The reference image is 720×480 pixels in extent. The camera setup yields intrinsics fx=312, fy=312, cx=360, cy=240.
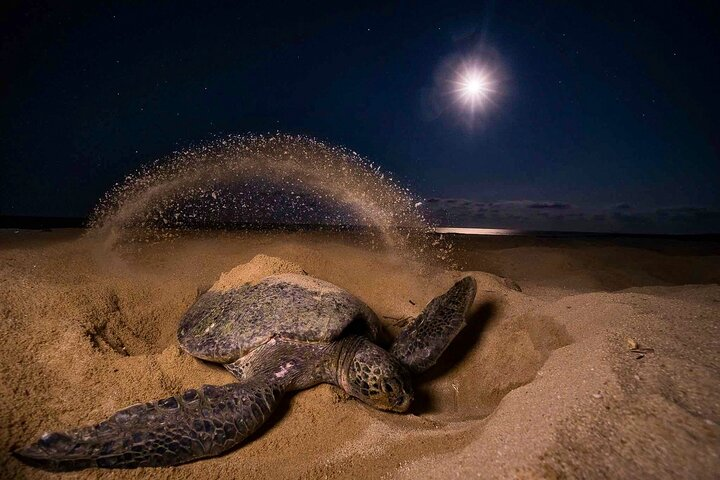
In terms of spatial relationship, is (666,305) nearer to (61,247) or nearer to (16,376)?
(16,376)

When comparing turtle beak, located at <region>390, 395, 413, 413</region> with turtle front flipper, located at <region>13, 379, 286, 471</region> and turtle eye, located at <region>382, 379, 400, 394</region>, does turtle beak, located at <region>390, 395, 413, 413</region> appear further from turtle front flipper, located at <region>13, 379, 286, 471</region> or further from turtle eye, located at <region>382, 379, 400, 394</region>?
turtle front flipper, located at <region>13, 379, 286, 471</region>

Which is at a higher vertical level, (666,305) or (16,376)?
(666,305)

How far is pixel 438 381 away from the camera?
3.15m

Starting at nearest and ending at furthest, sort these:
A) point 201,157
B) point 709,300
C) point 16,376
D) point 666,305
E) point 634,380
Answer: point 634,380, point 16,376, point 666,305, point 709,300, point 201,157

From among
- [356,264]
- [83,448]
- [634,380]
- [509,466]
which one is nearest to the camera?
[509,466]

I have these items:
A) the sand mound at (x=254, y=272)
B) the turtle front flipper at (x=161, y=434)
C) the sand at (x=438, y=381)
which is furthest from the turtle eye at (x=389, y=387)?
the sand mound at (x=254, y=272)

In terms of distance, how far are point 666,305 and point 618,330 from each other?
73cm

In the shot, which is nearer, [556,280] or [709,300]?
[709,300]

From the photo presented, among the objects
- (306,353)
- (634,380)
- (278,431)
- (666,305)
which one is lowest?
(278,431)

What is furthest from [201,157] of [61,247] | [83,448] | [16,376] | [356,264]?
[83,448]

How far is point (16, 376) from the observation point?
199 cm

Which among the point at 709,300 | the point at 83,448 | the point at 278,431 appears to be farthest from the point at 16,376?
the point at 709,300

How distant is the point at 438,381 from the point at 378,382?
40.5 inches

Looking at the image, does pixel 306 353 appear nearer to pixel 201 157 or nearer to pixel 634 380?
pixel 634 380
